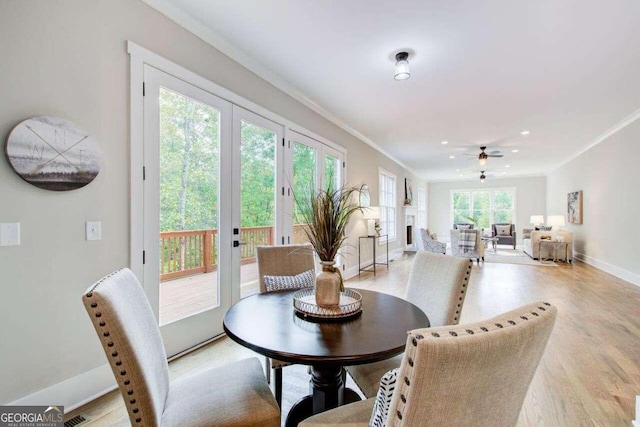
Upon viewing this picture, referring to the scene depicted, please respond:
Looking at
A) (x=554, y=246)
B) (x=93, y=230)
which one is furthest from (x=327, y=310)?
(x=554, y=246)

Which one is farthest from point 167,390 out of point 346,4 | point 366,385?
point 346,4

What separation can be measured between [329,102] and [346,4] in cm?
201

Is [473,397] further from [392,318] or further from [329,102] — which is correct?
[329,102]

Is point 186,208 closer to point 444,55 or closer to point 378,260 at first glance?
Answer: point 444,55

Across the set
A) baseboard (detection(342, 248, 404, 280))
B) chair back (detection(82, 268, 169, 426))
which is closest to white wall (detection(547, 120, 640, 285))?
baseboard (detection(342, 248, 404, 280))

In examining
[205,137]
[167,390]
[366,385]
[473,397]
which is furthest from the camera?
[205,137]

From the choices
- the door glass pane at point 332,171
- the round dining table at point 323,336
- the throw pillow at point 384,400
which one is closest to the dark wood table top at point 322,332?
the round dining table at point 323,336

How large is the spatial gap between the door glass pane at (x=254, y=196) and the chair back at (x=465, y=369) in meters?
2.60

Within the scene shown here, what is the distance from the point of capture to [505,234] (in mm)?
10562

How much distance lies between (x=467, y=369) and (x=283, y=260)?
172cm

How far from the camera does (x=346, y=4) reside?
2.27m

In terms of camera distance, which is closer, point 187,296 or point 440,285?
point 440,285

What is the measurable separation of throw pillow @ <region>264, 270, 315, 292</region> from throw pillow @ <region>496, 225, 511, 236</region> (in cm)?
1065

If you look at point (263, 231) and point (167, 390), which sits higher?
point (263, 231)
